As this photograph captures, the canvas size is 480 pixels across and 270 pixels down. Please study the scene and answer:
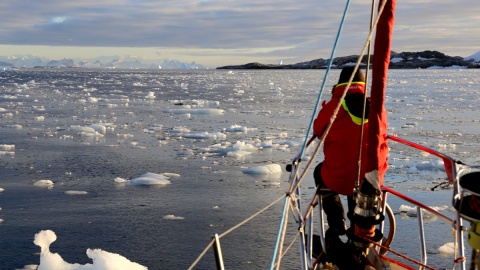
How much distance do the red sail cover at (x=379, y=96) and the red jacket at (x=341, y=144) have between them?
16cm

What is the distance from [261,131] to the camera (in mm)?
13992

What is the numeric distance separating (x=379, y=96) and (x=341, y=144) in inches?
20.7

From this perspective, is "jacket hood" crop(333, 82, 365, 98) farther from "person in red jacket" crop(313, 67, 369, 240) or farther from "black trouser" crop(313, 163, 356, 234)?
"black trouser" crop(313, 163, 356, 234)

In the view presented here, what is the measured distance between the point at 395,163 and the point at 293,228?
4.07 metres

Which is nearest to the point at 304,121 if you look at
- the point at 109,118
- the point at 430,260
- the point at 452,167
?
the point at 109,118

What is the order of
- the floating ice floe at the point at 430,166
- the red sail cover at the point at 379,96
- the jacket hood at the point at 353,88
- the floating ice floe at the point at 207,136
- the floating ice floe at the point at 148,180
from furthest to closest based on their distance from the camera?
the floating ice floe at the point at 207,136, the floating ice floe at the point at 430,166, the floating ice floe at the point at 148,180, the jacket hood at the point at 353,88, the red sail cover at the point at 379,96

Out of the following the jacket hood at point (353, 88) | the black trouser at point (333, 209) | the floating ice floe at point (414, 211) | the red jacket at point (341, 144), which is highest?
the jacket hood at point (353, 88)

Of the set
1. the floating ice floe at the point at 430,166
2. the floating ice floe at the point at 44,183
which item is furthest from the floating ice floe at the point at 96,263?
the floating ice floe at the point at 430,166

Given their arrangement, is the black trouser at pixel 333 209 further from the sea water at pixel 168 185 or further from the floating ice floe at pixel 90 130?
the floating ice floe at pixel 90 130

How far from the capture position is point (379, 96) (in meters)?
3.24

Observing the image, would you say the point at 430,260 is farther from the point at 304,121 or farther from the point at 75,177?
the point at 304,121

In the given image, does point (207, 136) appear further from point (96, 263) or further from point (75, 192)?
point (96, 263)

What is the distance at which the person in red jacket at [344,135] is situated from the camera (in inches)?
139

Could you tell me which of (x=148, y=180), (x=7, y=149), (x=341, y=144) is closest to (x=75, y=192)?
(x=148, y=180)
